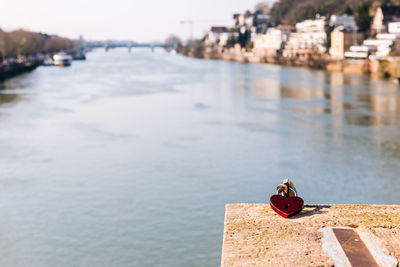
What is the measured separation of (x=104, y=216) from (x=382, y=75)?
4933cm

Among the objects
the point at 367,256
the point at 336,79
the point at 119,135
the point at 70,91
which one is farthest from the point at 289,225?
the point at 336,79

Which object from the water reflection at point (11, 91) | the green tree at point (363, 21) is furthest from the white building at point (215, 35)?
the water reflection at point (11, 91)

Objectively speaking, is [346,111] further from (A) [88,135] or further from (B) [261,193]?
(B) [261,193]

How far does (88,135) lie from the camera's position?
2531cm

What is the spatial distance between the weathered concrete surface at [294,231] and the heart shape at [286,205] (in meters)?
0.11

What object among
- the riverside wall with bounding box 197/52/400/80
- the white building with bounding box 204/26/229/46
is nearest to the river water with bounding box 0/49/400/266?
the riverside wall with bounding box 197/52/400/80

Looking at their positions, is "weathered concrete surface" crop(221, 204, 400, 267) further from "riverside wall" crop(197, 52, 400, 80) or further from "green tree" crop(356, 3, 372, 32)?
"green tree" crop(356, 3, 372, 32)

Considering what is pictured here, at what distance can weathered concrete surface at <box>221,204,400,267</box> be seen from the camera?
7320 millimetres

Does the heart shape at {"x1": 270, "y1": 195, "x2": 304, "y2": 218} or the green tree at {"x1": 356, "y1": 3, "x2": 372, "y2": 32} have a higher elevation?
the green tree at {"x1": 356, "y1": 3, "x2": 372, "y2": 32}

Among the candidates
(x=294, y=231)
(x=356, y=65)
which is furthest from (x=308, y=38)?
(x=294, y=231)

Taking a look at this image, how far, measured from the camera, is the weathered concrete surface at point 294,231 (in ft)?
24.0

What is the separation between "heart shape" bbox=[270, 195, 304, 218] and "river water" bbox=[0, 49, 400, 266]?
2.54 meters

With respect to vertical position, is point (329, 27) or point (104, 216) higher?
point (329, 27)

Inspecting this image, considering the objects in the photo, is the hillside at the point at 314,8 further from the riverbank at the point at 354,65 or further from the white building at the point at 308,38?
the riverbank at the point at 354,65
